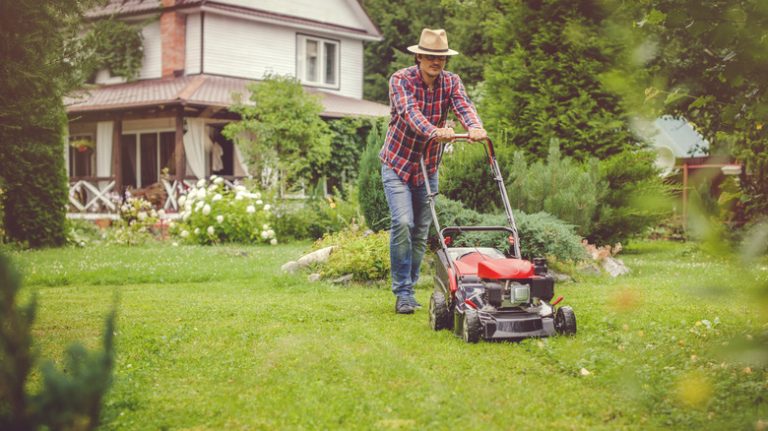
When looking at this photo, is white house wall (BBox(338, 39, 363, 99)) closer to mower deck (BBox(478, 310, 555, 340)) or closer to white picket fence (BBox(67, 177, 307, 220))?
white picket fence (BBox(67, 177, 307, 220))

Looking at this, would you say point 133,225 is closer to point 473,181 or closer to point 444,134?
point 473,181

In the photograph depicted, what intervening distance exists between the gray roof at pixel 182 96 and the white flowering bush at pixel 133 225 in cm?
483

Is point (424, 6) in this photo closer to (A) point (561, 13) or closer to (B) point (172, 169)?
(B) point (172, 169)

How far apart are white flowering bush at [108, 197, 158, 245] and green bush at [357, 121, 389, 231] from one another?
19.0ft

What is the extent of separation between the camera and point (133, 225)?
15.7 meters

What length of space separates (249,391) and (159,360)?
0.96 m

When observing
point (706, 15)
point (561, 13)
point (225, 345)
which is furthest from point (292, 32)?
point (706, 15)

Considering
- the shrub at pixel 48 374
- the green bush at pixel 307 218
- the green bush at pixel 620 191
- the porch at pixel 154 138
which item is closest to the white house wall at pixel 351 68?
the porch at pixel 154 138

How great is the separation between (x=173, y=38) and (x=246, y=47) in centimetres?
210

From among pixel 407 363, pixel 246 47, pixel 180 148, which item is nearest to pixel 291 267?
pixel 407 363

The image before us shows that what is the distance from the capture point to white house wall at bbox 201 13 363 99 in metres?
24.3

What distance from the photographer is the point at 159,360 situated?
4.87 meters

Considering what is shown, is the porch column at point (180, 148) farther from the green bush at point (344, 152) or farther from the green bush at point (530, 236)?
the green bush at point (530, 236)

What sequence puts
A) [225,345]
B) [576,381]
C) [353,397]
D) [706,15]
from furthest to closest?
[225,345] → [576,381] → [353,397] → [706,15]
